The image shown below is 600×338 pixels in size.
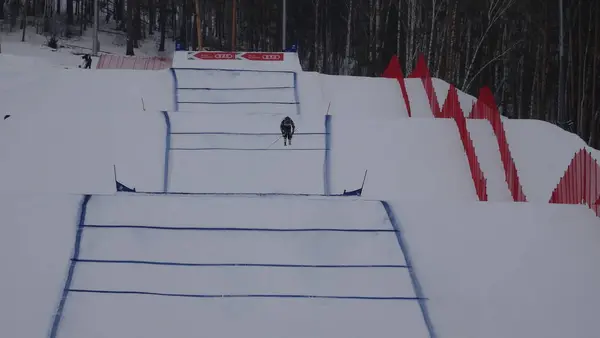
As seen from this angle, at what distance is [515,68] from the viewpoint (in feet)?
96.9

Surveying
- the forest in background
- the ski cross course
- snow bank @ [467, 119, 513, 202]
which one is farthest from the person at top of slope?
the forest in background

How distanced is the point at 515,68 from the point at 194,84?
1884 cm

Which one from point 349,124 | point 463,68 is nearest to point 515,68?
point 463,68

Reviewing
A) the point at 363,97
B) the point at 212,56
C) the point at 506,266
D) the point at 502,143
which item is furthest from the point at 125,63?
the point at 506,266

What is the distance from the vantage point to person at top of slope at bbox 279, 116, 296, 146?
385 inches

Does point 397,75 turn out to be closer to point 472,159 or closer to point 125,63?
point 472,159

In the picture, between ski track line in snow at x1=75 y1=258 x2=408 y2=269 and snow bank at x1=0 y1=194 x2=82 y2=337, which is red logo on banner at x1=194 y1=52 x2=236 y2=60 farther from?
ski track line in snow at x1=75 y1=258 x2=408 y2=269

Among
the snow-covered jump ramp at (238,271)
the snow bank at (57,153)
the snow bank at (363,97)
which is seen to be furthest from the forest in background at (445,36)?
the snow-covered jump ramp at (238,271)

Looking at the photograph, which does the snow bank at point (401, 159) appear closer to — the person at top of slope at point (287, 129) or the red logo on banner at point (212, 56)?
the person at top of slope at point (287, 129)

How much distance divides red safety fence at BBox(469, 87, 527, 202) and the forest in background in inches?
134

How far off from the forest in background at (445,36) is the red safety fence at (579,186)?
6921 mm

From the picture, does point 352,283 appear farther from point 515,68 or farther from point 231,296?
point 515,68

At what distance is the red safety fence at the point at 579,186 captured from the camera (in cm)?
803

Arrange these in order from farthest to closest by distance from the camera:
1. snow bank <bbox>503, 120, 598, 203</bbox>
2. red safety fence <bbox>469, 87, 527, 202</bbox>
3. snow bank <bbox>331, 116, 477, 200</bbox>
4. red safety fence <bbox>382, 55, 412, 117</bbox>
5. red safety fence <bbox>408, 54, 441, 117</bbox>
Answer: red safety fence <bbox>382, 55, 412, 117</bbox>
red safety fence <bbox>408, 54, 441, 117</bbox>
snow bank <bbox>503, 120, 598, 203</bbox>
red safety fence <bbox>469, 87, 527, 202</bbox>
snow bank <bbox>331, 116, 477, 200</bbox>
